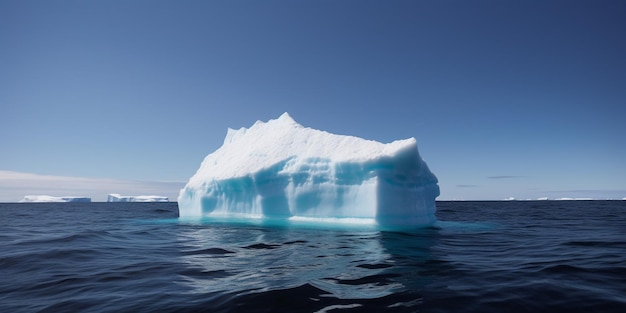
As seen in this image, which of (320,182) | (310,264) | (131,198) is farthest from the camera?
(131,198)

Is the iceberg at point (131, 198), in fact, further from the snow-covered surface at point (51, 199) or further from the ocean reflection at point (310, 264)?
the ocean reflection at point (310, 264)

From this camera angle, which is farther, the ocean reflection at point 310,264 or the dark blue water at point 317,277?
the ocean reflection at point 310,264

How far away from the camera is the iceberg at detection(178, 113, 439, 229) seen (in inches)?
525

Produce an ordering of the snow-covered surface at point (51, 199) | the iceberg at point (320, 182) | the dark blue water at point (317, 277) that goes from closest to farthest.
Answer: the dark blue water at point (317, 277) < the iceberg at point (320, 182) < the snow-covered surface at point (51, 199)

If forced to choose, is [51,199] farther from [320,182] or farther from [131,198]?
[320,182]

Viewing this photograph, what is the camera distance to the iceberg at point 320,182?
13336 millimetres

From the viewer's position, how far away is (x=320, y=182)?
1484 cm

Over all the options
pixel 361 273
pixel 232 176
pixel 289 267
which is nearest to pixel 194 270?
pixel 289 267

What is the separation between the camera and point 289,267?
6398 mm

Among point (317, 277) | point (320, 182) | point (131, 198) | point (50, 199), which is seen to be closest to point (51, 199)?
point (50, 199)

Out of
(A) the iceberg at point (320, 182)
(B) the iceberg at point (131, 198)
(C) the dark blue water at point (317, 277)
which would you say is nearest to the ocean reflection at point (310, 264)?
(C) the dark blue water at point (317, 277)

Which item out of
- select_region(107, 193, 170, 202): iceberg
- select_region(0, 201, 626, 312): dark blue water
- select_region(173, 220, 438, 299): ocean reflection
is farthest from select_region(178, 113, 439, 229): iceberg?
select_region(107, 193, 170, 202): iceberg

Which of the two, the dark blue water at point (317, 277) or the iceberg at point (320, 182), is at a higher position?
the iceberg at point (320, 182)

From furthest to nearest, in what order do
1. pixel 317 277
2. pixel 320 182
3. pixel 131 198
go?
pixel 131 198, pixel 320 182, pixel 317 277
